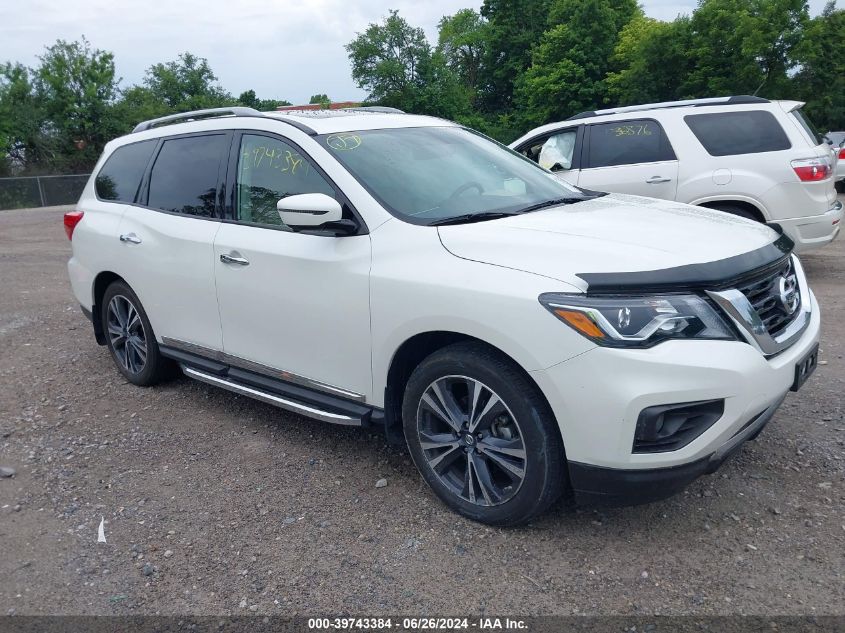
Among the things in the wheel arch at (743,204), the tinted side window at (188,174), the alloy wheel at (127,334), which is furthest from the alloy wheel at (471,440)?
the wheel arch at (743,204)

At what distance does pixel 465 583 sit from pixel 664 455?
0.94 metres

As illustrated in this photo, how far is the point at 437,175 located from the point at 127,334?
280 centimetres

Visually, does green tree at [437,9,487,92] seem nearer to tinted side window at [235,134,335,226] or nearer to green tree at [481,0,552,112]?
green tree at [481,0,552,112]

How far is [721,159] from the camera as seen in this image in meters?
7.29

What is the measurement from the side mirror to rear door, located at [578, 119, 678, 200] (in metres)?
5.08

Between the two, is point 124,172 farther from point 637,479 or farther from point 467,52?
point 467,52

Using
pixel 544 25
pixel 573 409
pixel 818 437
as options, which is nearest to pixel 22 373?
pixel 573 409

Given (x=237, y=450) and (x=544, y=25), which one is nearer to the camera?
(x=237, y=450)

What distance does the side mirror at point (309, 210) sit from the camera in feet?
11.0

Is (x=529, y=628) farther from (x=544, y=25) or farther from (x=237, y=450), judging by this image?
(x=544, y=25)

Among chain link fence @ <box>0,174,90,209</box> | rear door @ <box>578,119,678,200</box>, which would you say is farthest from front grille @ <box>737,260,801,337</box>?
chain link fence @ <box>0,174,90,209</box>

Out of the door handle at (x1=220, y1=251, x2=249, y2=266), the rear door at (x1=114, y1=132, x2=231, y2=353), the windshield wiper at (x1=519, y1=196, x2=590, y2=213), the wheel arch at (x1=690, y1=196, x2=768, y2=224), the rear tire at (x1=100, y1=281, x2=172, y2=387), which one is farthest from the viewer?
the wheel arch at (x1=690, y1=196, x2=768, y2=224)

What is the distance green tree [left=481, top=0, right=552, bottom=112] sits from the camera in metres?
59.5

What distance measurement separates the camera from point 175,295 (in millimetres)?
4527
